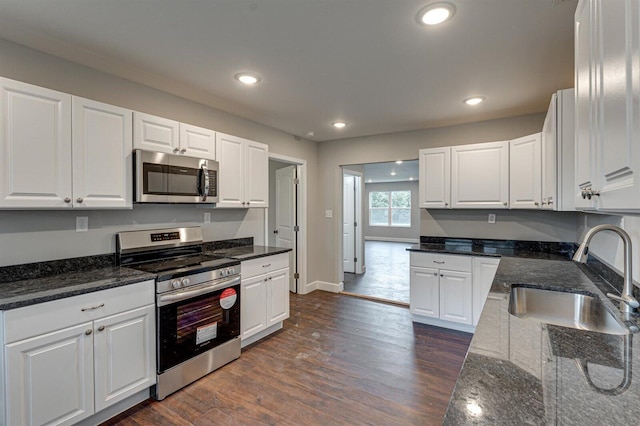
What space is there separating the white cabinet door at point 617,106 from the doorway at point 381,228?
3.71m

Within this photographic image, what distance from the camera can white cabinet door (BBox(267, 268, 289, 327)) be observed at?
3210 millimetres

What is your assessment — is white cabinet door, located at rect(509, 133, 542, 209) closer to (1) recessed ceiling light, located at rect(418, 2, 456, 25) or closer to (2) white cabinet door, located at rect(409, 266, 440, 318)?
(2) white cabinet door, located at rect(409, 266, 440, 318)

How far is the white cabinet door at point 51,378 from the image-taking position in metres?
1.60

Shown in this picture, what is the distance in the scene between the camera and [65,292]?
1.77 meters

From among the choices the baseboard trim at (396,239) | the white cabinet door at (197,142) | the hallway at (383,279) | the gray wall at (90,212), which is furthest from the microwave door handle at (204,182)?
the baseboard trim at (396,239)

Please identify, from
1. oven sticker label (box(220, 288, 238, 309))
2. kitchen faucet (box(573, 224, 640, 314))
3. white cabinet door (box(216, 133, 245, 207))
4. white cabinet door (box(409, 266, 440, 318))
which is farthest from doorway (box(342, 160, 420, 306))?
kitchen faucet (box(573, 224, 640, 314))

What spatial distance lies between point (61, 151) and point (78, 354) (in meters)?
1.31

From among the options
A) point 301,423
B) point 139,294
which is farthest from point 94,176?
point 301,423

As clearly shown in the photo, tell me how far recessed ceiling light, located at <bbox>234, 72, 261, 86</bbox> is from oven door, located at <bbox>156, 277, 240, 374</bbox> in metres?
1.74

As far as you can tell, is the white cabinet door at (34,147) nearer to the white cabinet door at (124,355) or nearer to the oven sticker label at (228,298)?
the white cabinet door at (124,355)

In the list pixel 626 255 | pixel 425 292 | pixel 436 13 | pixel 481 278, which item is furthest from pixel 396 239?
pixel 626 255

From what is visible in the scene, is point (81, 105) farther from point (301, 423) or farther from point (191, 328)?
point (301, 423)

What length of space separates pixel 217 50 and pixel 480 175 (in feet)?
9.80

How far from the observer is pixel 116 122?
91.1 inches
